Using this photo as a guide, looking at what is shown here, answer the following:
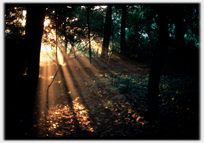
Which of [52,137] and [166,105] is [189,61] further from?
[52,137]

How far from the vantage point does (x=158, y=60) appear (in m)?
5.45

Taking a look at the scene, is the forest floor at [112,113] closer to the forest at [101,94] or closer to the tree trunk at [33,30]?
the forest at [101,94]

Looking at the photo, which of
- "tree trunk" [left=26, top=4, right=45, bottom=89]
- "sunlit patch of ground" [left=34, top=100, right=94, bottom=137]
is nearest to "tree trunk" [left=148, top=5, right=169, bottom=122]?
"sunlit patch of ground" [left=34, top=100, right=94, bottom=137]

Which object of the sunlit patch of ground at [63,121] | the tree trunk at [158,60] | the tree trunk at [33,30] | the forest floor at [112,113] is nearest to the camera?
the tree trunk at [158,60]

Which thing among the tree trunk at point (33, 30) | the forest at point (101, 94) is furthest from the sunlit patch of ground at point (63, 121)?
the tree trunk at point (33, 30)

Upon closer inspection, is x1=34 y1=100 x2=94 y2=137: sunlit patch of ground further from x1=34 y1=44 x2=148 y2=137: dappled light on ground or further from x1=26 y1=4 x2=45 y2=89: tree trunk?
x1=26 y1=4 x2=45 y2=89: tree trunk

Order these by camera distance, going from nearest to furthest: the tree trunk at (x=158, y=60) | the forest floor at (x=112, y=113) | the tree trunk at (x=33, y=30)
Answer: the tree trunk at (x=158, y=60)
the forest floor at (x=112, y=113)
the tree trunk at (x=33, y=30)

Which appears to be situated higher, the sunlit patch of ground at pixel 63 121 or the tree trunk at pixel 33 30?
the tree trunk at pixel 33 30

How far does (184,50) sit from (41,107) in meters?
13.0

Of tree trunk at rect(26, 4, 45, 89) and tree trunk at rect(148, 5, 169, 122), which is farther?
tree trunk at rect(26, 4, 45, 89)

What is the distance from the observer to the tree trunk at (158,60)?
17.0 feet

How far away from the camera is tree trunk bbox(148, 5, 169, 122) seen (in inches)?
204

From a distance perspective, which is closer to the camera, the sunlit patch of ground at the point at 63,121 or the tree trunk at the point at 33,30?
the sunlit patch of ground at the point at 63,121

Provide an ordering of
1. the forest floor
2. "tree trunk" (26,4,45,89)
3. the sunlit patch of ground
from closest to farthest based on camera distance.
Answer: the forest floor < the sunlit patch of ground < "tree trunk" (26,4,45,89)
